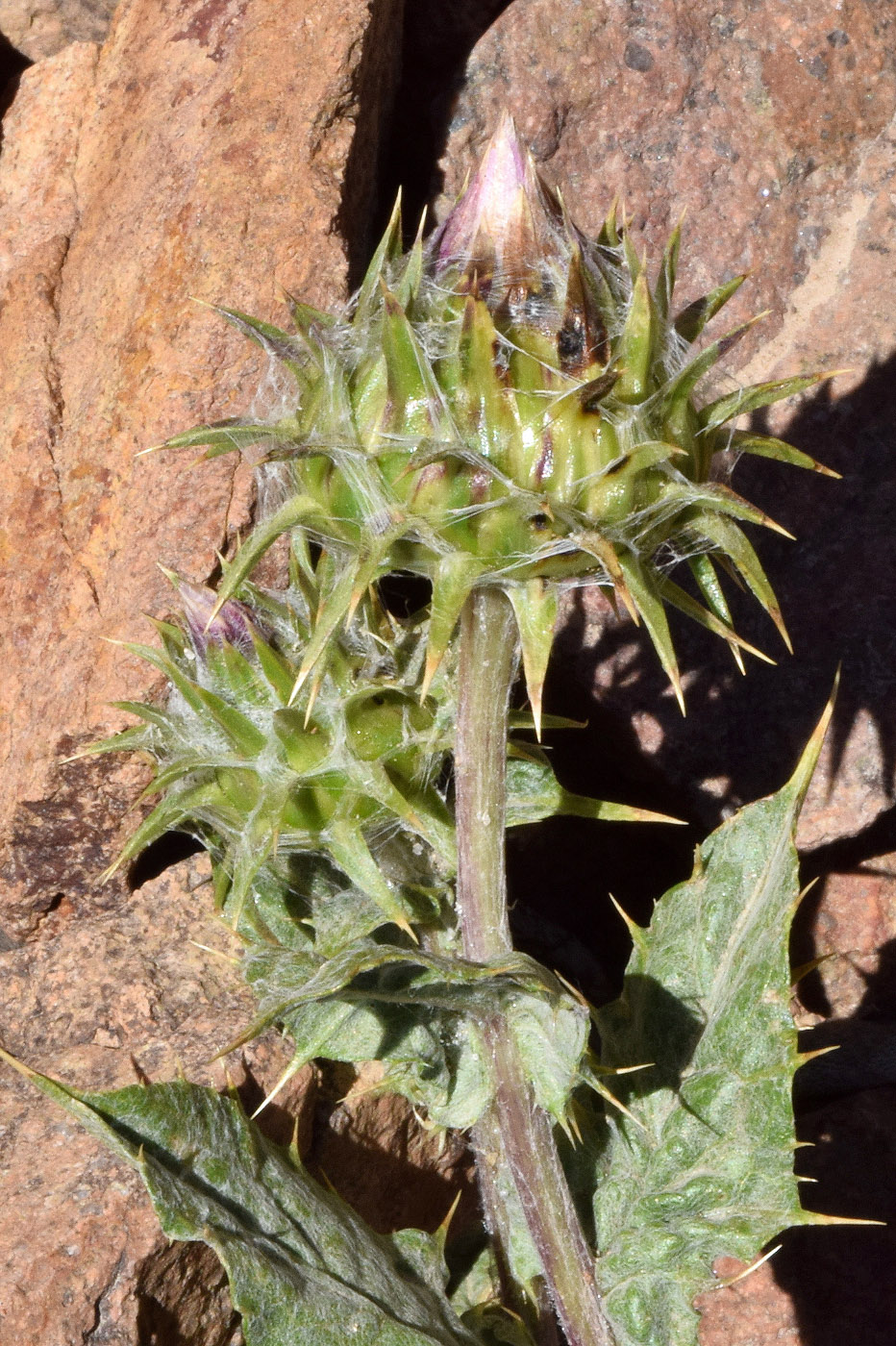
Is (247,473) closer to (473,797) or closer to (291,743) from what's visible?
(291,743)

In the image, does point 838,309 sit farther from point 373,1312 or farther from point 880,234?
point 373,1312

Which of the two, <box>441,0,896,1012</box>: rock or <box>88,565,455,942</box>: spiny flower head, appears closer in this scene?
<box>88,565,455,942</box>: spiny flower head

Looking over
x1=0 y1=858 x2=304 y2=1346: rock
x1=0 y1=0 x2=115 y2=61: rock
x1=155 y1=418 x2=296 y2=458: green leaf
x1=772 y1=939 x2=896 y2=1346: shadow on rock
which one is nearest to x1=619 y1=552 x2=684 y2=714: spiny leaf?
x1=155 y1=418 x2=296 y2=458: green leaf

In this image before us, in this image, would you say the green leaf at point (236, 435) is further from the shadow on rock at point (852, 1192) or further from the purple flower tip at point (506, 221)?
the shadow on rock at point (852, 1192)

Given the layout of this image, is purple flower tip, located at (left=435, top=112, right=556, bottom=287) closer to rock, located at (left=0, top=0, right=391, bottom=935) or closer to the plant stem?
the plant stem

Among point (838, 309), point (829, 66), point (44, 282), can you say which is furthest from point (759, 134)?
point (44, 282)

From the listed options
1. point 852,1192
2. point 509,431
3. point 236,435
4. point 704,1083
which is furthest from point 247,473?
point 852,1192
